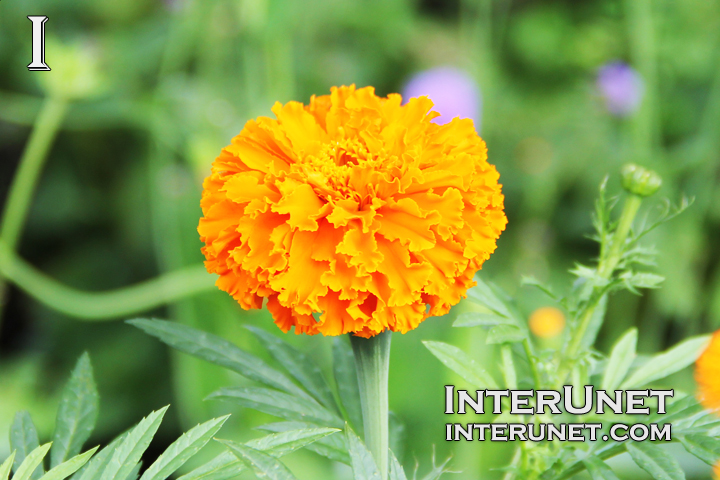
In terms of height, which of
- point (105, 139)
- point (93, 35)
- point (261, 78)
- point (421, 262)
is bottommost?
point (421, 262)

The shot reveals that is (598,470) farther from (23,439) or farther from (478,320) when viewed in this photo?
(23,439)

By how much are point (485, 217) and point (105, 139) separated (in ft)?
4.94

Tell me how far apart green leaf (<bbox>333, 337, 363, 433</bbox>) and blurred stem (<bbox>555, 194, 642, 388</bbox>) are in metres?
0.16

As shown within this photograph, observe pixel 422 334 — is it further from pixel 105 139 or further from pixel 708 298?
pixel 105 139

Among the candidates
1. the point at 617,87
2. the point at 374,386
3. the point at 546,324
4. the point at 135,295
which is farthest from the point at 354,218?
the point at 617,87

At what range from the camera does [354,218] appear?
1.43 feet

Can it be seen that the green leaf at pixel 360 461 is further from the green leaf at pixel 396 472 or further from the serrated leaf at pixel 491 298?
the serrated leaf at pixel 491 298

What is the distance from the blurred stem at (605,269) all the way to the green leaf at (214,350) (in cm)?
21

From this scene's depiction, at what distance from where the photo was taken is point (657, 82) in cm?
171

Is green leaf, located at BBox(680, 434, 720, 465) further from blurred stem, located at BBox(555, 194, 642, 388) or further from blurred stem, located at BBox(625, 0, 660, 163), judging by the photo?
blurred stem, located at BBox(625, 0, 660, 163)

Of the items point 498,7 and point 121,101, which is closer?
point 121,101

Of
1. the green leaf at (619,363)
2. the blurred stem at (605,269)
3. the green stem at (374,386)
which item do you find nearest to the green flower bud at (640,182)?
the blurred stem at (605,269)


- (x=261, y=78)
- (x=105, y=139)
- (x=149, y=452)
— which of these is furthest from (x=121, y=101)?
(x=149, y=452)

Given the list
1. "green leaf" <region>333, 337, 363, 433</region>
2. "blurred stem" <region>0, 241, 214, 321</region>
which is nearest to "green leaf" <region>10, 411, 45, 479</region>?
"green leaf" <region>333, 337, 363, 433</region>
